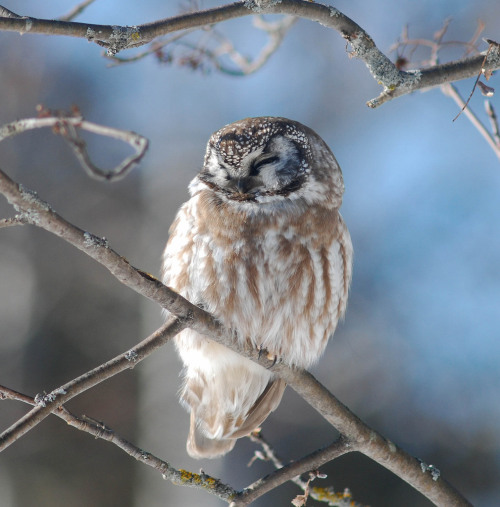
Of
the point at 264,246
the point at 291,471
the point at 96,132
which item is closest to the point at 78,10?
the point at 96,132

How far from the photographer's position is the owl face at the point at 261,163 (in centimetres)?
314

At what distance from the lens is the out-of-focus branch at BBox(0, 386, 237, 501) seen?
2.05m

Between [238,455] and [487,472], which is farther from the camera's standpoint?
[238,455]

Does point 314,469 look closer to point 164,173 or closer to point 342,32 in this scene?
point 342,32

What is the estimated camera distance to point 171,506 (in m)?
8.09

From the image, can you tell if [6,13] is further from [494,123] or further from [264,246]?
[494,123]

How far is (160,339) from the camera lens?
2240 millimetres

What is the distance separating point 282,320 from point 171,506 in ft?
19.0

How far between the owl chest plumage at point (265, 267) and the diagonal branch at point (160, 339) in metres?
0.15

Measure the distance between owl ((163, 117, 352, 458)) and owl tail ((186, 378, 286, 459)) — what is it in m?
0.21

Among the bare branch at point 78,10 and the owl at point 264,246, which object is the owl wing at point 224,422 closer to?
the owl at point 264,246

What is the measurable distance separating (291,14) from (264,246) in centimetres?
109

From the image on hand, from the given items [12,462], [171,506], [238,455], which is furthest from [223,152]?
[12,462]

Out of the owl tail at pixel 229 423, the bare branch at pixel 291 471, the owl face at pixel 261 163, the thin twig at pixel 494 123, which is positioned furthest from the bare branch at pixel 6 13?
the owl tail at pixel 229 423
